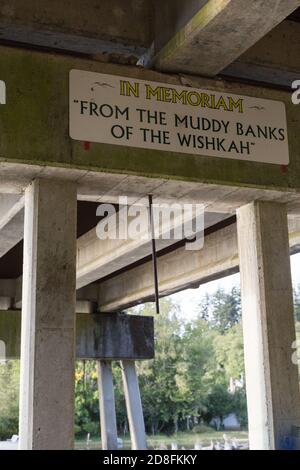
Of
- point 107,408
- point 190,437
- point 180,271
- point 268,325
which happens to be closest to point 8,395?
point 190,437

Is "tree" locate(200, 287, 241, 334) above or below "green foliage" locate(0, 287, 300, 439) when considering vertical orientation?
above

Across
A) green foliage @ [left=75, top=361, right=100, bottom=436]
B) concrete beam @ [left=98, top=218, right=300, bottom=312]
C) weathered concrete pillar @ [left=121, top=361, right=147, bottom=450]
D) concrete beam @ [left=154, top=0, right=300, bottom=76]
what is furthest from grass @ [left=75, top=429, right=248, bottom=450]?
concrete beam @ [left=154, top=0, right=300, bottom=76]

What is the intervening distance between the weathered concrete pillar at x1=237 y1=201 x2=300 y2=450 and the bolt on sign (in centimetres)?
90

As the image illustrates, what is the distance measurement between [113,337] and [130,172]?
44.0ft

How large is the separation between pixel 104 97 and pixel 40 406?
3386mm

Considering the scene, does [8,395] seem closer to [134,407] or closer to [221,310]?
[221,310]

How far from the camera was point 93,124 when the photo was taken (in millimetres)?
7391

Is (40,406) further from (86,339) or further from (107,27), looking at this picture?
(86,339)

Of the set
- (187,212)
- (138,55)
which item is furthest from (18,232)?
(138,55)

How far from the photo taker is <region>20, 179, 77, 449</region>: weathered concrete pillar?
6.72 m

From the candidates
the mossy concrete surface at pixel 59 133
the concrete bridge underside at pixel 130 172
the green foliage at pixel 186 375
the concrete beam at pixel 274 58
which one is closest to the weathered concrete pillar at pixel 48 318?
the concrete bridge underside at pixel 130 172

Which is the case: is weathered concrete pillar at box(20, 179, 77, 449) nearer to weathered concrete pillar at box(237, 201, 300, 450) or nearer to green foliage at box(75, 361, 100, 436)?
weathered concrete pillar at box(237, 201, 300, 450)

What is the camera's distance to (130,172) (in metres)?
7.45

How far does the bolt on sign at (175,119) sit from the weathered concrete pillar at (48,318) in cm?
81
